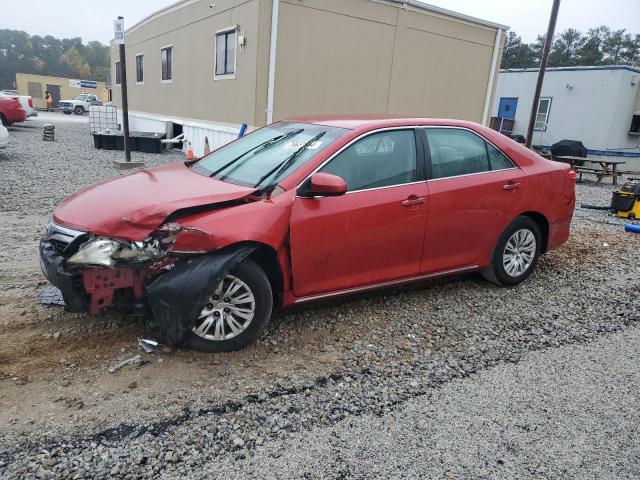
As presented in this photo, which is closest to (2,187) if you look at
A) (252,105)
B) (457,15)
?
(252,105)

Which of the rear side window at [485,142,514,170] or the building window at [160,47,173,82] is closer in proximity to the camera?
the rear side window at [485,142,514,170]

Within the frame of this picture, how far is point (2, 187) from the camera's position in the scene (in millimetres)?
8602

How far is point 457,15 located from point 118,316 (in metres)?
12.7

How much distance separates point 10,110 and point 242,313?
63.5 feet

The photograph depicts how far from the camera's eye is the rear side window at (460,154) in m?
4.37

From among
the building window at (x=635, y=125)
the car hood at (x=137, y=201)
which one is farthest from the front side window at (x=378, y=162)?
the building window at (x=635, y=125)

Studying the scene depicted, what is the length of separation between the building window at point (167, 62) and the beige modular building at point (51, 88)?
127 feet

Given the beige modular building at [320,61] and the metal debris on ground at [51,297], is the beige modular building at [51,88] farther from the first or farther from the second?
the metal debris on ground at [51,297]

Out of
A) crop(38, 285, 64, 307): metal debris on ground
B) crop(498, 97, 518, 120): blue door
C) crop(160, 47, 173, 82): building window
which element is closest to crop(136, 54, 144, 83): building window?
crop(160, 47, 173, 82): building window

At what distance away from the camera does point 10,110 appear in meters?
18.4

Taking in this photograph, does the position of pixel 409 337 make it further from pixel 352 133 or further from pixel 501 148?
pixel 501 148

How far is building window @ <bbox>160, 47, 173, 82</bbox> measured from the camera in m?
16.4

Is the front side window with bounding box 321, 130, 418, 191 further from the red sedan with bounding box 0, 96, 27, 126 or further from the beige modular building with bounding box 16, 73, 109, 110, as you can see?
the beige modular building with bounding box 16, 73, 109, 110

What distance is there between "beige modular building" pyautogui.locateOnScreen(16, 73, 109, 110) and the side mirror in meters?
54.2
